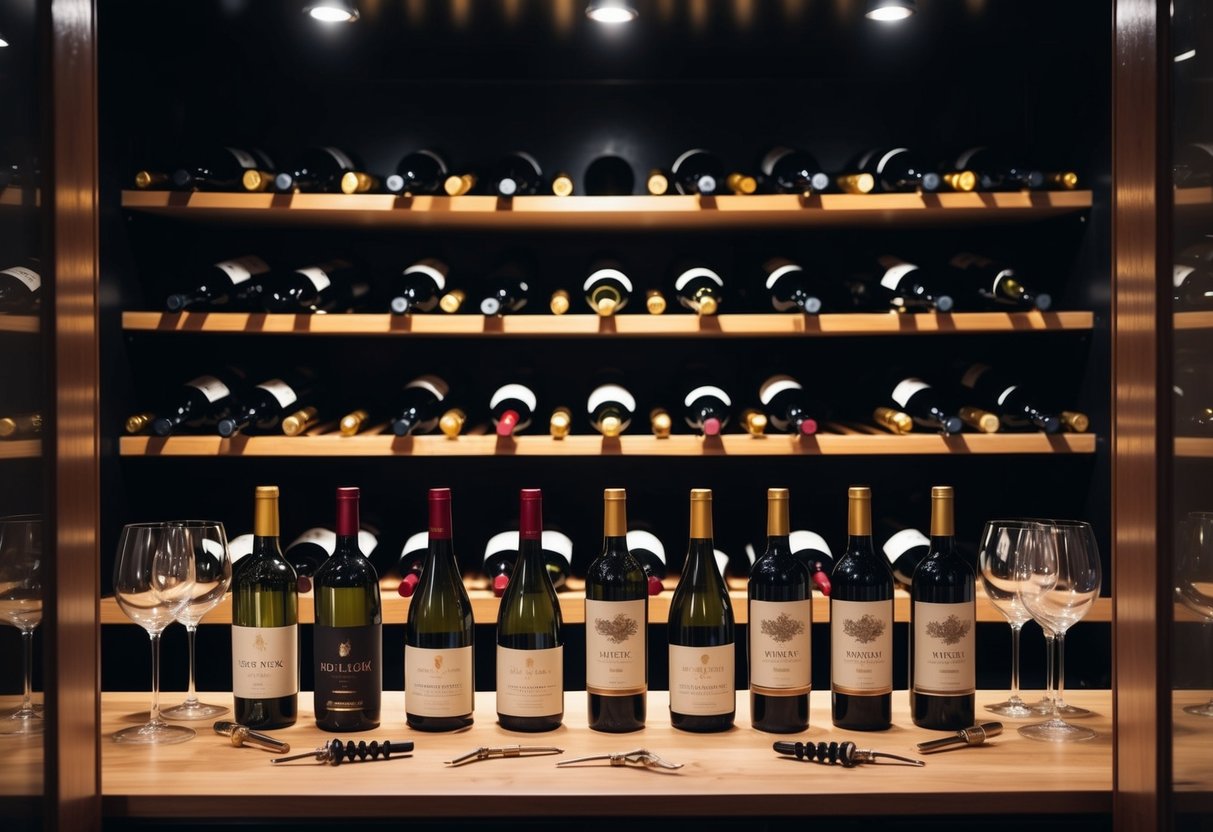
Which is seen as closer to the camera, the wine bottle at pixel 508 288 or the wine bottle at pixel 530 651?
the wine bottle at pixel 530 651

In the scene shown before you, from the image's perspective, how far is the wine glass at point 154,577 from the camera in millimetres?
1289

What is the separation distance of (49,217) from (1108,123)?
7.07ft

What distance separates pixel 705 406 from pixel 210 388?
109 cm

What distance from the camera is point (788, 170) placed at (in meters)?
2.53

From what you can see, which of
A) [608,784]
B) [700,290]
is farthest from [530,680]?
[700,290]

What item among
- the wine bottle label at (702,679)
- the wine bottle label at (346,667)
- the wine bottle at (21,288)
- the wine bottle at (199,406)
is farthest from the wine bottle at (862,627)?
the wine bottle at (199,406)

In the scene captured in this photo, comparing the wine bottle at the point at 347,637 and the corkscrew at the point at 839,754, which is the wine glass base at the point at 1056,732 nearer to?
the corkscrew at the point at 839,754

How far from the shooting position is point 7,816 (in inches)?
39.3

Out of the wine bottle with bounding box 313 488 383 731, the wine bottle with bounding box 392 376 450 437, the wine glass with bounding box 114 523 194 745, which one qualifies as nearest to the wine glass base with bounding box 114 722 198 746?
the wine glass with bounding box 114 523 194 745

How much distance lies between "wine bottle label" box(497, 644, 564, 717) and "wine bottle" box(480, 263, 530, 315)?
4.18ft

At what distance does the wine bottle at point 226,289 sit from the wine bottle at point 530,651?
4.49 feet

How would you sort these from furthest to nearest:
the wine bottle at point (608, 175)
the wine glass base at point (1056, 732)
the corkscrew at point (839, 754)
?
the wine bottle at point (608, 175) < the wine glass base at point (1056, 732) < the corkscrew at point (839, 754)

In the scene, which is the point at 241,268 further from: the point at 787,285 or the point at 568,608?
the point at 787,285

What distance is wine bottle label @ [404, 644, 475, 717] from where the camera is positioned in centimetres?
129
